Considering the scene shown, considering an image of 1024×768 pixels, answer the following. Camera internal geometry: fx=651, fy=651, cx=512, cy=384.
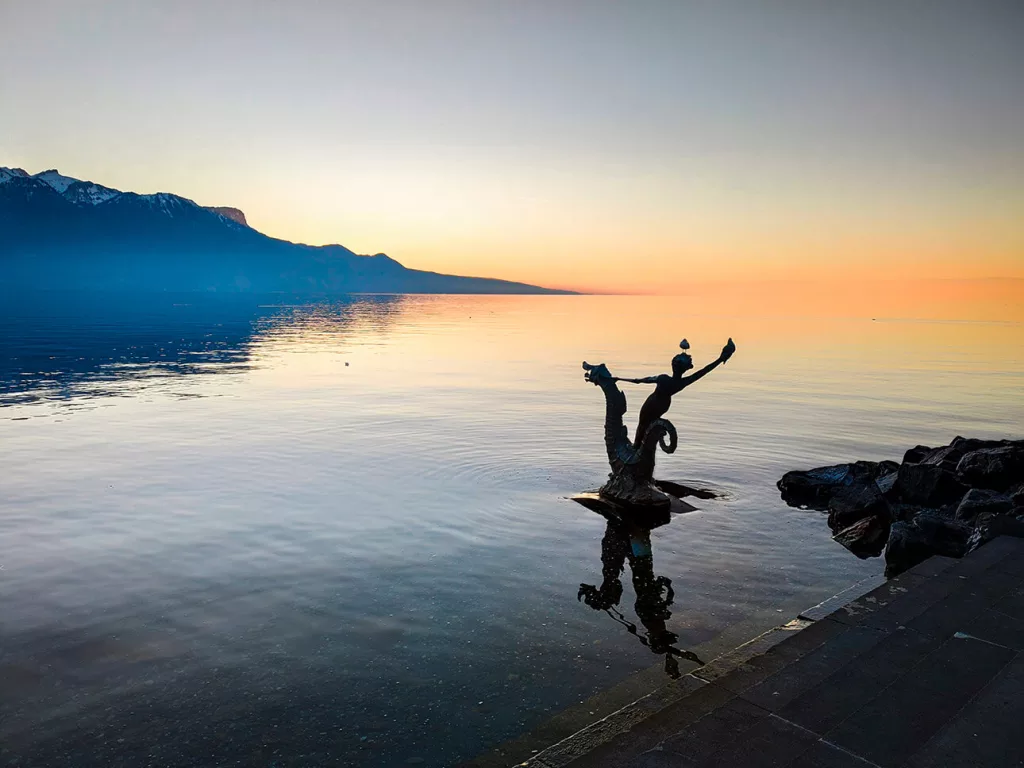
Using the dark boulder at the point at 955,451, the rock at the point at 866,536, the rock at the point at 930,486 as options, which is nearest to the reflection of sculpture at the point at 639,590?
the rock at the point at 866,536

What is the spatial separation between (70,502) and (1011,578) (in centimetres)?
2140

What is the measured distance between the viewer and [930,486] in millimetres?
18406

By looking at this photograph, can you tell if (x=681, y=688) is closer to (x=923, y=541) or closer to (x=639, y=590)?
(x=639, y=590)

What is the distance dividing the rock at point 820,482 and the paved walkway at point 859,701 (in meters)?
9.69

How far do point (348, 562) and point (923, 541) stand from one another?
12.7 metres

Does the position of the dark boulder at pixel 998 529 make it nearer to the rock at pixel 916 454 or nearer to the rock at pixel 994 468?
the rock at pixel 994 468

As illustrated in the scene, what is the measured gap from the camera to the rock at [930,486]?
18312 mm

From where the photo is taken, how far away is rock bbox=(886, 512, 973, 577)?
1400cm

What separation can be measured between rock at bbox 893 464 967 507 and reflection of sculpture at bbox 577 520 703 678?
8.30 metres

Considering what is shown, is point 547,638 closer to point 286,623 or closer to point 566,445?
point 286,623

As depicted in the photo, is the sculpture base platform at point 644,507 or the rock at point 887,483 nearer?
the sculpture base platform at point 644,507

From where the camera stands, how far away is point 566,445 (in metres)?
27.0

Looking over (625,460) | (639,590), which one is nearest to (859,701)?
(639,590)

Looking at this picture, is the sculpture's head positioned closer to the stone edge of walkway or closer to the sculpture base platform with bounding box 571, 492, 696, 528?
the sculpture base platform with bounding box 571, 492, 696, 528
